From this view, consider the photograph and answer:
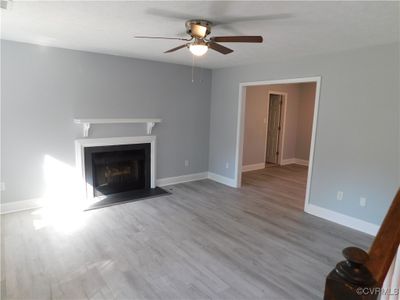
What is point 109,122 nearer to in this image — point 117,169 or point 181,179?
point 117,169

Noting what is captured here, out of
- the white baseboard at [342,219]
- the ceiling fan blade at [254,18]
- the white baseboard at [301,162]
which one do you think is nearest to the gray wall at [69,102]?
the ceiling fan blade at [254,18]

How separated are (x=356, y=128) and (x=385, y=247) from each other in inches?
128

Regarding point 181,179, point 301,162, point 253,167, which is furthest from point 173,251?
point 301,162

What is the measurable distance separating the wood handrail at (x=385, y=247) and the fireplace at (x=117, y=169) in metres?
3.97

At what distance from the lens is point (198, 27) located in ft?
7.93

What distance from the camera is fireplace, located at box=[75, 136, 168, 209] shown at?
13.8ft

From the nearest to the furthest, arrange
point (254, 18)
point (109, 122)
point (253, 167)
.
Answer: point (254, 18) → point (109, 122) → point (253, 167)

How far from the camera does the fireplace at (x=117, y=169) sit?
13.8 feet

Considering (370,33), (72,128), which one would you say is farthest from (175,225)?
(370,33)

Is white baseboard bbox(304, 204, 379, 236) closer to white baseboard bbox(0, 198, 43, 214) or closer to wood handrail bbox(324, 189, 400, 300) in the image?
wood handrail bbox(324, 189, 400, 300)

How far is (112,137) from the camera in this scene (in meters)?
4.44

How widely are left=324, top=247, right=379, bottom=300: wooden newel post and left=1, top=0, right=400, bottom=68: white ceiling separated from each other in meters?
1.97

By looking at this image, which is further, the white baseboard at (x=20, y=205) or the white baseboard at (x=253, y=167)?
the white baseboard at (x=253, y=167)

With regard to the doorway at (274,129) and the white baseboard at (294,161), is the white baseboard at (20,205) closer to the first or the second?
the doorway at (274,129)
